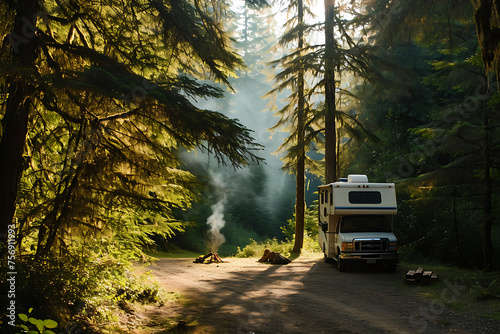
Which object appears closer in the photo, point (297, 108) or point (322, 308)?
point (322, 308)

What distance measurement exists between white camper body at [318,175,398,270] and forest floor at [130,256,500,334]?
4.50 feet

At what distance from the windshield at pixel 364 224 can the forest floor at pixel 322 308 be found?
7.82ft

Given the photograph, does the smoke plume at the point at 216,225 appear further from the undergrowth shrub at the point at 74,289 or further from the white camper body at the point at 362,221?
the undergrowth shrub at the point at 74,289

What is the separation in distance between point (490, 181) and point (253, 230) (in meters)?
33.1

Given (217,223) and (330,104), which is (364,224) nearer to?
(330,104)

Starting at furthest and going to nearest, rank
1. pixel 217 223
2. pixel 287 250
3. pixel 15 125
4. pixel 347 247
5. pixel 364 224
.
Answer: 1. pixel 217 223
2. pixel 287 250
3. pixel 364 224
4. pixel 347 247
5. pixel 15 125

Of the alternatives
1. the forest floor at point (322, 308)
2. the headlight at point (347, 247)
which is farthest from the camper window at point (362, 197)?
the forest floor at point (322, 308)

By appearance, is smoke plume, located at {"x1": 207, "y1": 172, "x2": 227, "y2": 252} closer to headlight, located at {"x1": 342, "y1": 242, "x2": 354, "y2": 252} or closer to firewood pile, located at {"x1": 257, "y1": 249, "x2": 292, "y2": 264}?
firewood pile, located at {"x1": 257, "y1": 249, "x2": 292, "y2": 264}

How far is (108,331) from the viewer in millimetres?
6508

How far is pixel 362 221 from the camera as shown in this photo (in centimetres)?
1576

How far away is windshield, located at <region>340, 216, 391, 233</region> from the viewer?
51.1 ft

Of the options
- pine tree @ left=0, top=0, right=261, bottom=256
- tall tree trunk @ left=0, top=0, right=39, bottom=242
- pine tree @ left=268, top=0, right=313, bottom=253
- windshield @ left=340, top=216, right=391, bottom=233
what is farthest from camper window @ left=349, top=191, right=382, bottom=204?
tall tree trunk @ left=0, top=0, right=39, bottom=242

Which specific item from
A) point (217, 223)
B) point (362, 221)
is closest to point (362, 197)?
point (362, 221)

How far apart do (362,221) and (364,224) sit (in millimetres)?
128
